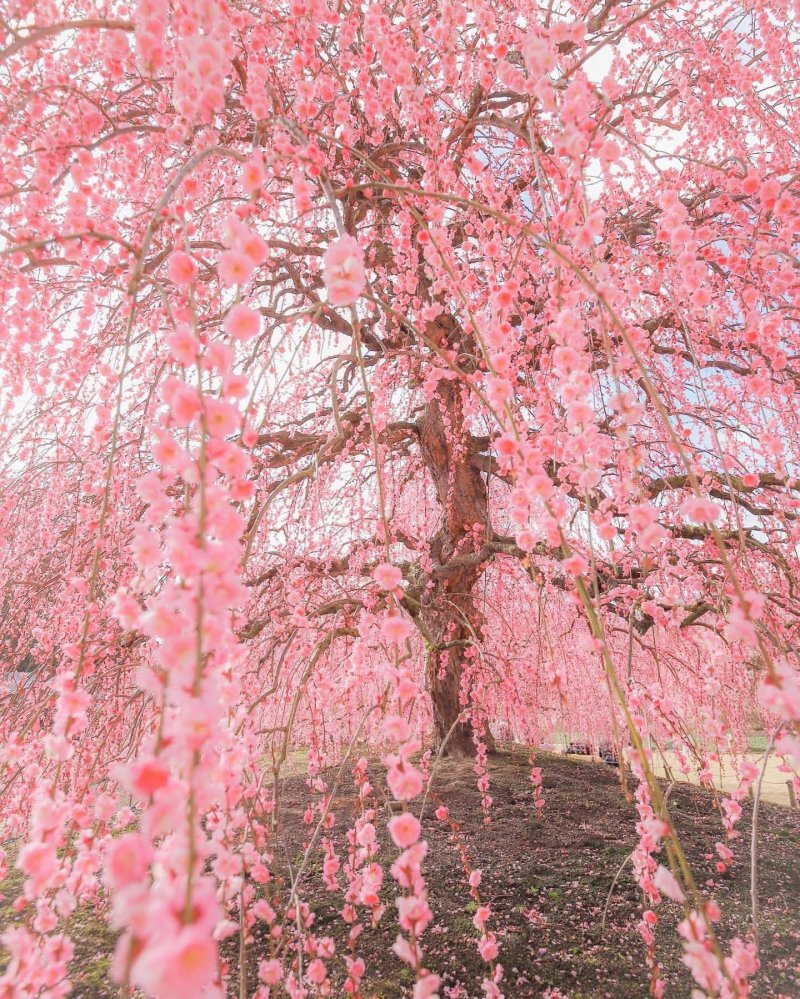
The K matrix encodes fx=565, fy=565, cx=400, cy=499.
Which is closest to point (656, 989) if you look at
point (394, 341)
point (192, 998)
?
point (192, 998)

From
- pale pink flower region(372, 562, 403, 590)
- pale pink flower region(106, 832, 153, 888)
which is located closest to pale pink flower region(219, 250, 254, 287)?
pale pink flower region(372, 562, 403, 590)

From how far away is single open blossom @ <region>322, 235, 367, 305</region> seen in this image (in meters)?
0.94

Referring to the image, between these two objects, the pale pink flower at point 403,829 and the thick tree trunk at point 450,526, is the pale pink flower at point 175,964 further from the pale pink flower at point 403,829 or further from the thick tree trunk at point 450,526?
Answer: the thick tree trunk at point 450,526

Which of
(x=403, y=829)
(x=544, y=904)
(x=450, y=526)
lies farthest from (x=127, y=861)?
(x=450, y=526)

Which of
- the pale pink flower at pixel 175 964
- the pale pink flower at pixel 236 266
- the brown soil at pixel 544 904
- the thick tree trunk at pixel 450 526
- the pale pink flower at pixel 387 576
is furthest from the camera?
the thick tree trunk at pixel 450 526

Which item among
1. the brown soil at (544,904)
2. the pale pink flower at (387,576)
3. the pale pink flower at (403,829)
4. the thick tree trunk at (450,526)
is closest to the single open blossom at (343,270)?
the pale pink flower at (387,576)

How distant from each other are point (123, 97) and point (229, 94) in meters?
0.58

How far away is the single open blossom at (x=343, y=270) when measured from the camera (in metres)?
0.94

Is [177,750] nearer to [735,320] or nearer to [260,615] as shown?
[260,615]

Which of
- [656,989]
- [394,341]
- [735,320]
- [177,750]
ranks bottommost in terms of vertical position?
[656,989]

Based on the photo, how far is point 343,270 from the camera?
3.18ft

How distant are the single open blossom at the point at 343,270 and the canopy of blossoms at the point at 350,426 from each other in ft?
0.03

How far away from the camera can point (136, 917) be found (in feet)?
1.43

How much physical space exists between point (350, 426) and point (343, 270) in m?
2.59
